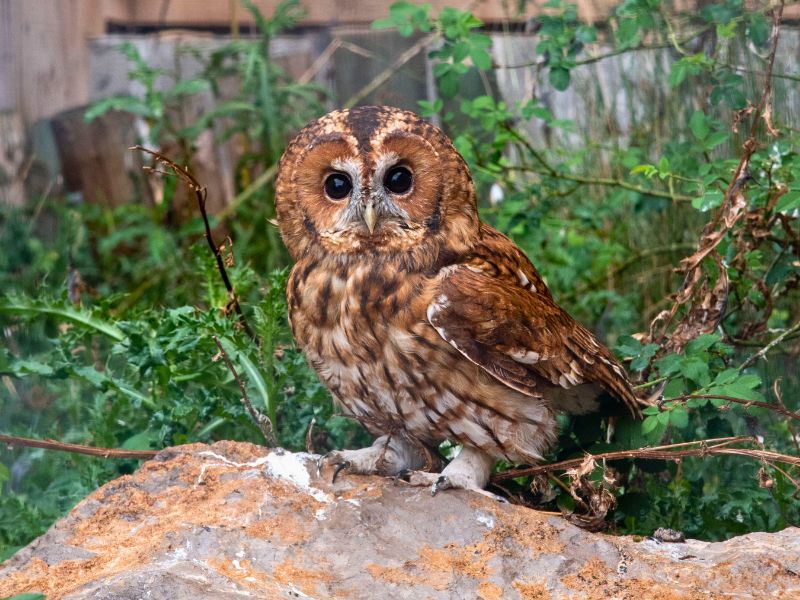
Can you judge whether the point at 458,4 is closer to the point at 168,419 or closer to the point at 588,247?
the point at 588,247

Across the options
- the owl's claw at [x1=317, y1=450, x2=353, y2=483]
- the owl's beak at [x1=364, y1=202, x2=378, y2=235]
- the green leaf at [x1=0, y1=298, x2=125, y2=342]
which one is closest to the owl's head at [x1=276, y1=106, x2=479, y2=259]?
the owl's beak at [x1=364, y1=202, x2=378, y2=235]

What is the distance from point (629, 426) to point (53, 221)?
173 inches

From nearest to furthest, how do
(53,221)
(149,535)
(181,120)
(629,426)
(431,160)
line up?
(149,535)
(431,160)
(629,426)
(181,120)
(53,221)

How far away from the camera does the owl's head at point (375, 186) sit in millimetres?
2668

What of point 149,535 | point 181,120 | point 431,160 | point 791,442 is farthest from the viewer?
point 181,120

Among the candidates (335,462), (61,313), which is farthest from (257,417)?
(61,313)

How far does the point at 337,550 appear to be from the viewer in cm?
238

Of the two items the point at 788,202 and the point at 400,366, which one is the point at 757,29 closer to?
the point at 788,202

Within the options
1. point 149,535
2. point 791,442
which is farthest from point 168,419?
point 791,442

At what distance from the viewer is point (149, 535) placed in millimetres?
2408

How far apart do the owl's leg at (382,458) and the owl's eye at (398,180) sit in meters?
0.65

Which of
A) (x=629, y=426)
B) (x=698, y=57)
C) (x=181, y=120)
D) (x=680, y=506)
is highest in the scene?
(x=698, y=57)

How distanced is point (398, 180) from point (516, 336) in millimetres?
514

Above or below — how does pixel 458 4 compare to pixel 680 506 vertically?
above
